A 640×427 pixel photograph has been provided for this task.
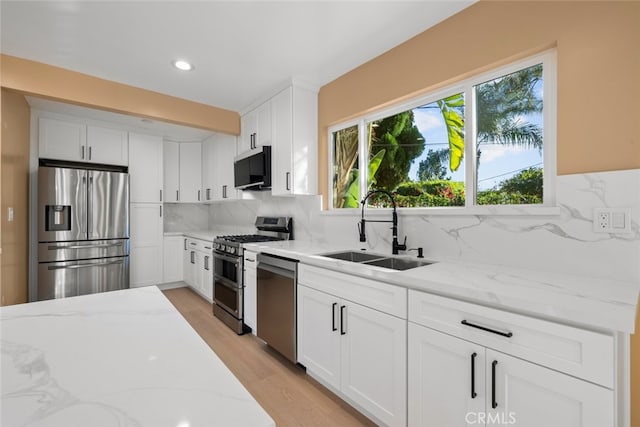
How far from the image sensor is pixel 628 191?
49.5 inches

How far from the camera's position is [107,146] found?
396 cm

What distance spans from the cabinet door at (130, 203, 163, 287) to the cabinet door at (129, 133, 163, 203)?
0.48ft

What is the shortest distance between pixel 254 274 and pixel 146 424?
2.32 meters

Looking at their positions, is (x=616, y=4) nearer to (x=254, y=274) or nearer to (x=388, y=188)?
(x=388, y=188)

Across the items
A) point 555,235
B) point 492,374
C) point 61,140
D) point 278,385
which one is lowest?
point 278,385

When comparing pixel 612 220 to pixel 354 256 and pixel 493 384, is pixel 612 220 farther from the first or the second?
pixel 354 256

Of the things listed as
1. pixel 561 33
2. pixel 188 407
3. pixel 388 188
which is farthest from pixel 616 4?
pixel 188 407

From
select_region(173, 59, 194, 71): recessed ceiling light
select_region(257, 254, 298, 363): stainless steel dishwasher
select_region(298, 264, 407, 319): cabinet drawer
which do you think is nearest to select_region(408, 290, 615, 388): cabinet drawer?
select_region(298, 264, 407, 319): cabinet drawer

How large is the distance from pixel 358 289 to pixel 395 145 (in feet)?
4.35

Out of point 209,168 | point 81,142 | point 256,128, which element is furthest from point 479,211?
point 81,142

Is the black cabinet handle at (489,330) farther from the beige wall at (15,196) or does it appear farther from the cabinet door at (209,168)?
the cabinet door at (209,168)

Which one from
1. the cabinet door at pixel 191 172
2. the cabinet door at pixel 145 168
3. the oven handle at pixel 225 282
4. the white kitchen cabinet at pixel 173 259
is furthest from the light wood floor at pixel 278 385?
the cabinet door at pixel 191 172

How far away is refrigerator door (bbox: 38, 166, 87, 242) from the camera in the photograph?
3229 millimetres

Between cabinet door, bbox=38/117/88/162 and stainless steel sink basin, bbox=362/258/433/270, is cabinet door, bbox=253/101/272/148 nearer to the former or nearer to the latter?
stainless steel sink basin, bbox=362/258/433/270
